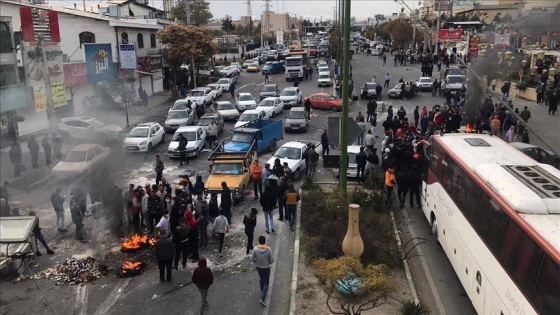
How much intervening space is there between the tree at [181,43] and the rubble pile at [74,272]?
34526 millimetres

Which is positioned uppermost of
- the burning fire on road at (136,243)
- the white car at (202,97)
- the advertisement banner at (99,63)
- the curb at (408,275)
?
the advertisement banner at (99,63)

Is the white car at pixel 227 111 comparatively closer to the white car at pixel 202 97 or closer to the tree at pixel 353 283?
the white car at pixel 202 97

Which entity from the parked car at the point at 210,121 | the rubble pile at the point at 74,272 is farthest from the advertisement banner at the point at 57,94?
the rubble pile at the point at 74,272

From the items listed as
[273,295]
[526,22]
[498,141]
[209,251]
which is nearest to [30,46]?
[209,251]

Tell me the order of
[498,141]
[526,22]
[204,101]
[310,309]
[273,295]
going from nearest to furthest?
1. [310,309]
2. [273,295]
3. [498,141]
4. [204,101]
5. [526,22]

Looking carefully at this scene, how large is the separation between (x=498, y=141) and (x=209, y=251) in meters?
7.92

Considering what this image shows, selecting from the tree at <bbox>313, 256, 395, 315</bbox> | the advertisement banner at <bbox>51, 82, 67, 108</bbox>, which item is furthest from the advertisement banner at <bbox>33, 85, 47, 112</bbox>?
the tree at <bbox>313, 256, 395, 315</bbox>

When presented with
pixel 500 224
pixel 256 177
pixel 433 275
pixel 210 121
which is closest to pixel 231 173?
pixel 256 177

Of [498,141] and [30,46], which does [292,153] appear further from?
[30,46]

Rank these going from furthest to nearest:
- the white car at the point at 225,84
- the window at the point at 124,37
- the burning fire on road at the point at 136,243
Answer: the white car at the point at 225,84 → the window at the point at 124,37 → the burning fire on road at the point at 136,243

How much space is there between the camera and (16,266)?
721 cm

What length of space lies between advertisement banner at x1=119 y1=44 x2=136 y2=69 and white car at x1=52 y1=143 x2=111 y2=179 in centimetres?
1681

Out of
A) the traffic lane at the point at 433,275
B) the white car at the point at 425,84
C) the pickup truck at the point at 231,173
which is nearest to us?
the traffic lane at the point at 433,275

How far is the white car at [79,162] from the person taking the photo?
63.1 ft
